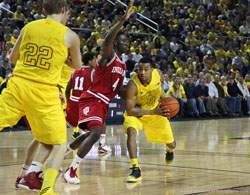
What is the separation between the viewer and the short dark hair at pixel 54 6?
4.37 m

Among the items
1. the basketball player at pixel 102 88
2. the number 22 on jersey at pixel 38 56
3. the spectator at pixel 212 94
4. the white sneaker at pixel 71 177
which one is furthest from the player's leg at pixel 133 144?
the spectator at pixel 212 94

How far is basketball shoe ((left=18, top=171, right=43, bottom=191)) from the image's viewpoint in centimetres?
439

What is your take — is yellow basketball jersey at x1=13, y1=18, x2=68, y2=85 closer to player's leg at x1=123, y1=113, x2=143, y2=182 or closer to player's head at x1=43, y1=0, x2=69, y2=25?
player's head at x1=43, y1=0, x2=69, y2=25

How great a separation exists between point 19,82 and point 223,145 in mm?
5946

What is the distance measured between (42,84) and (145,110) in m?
2.24

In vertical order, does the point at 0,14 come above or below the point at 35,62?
above

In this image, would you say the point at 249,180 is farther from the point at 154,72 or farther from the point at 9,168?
the point at 9,168

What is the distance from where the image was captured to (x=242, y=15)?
1003 inches

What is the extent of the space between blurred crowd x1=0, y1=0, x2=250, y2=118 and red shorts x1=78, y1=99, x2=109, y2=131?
735cm

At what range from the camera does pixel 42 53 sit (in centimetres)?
430

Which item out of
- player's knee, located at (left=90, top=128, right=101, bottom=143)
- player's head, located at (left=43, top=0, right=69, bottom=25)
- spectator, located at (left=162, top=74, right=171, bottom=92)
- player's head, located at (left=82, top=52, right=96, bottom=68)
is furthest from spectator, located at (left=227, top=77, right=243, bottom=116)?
player's head, located at (left=43, top=0, right=69, bottom=25)

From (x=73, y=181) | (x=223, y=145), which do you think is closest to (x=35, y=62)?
(x=73, y=181)

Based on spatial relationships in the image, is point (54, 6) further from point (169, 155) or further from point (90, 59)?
point (90, 59)

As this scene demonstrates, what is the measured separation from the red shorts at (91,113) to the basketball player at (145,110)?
1.23 feet
